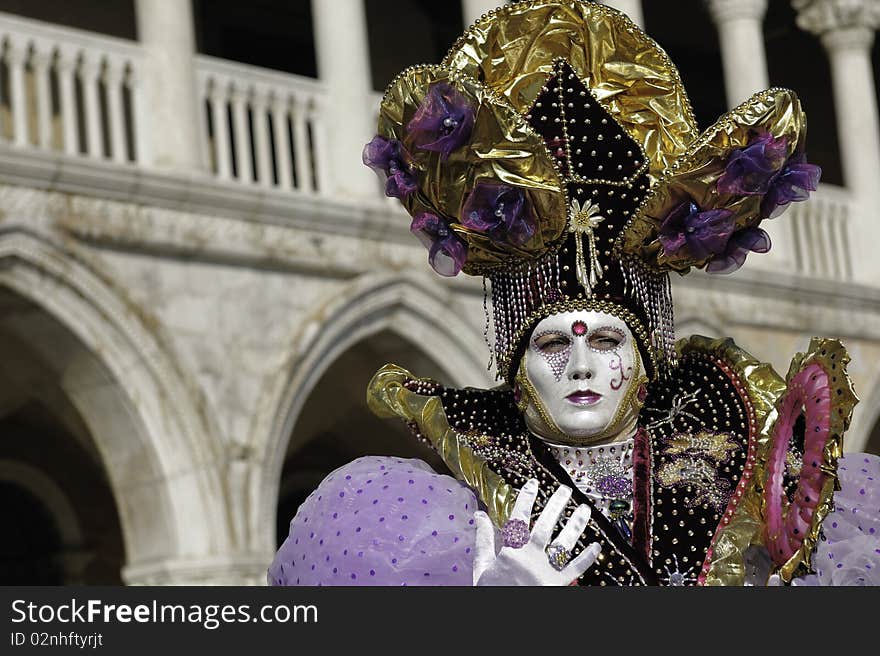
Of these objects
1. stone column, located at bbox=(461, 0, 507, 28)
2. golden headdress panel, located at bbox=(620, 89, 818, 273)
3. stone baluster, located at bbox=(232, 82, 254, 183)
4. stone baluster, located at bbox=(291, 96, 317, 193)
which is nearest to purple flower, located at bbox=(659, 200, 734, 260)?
golden headdress panel, located at bbox=(620, 89, 818, 273)

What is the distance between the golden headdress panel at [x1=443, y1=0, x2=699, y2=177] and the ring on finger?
705mm

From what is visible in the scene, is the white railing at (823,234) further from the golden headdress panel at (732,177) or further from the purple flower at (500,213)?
the purple flower at (500,213)

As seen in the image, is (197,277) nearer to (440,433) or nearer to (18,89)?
(18,89)

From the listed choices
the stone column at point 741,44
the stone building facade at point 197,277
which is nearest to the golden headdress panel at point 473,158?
the stone building facade at point 197,277

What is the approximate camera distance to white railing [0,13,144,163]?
6883 millimetres

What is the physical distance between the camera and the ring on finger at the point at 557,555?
1992 mm

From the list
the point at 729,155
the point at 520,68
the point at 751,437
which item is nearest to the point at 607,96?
the point at 520,68

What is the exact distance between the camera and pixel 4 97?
871 centimetres

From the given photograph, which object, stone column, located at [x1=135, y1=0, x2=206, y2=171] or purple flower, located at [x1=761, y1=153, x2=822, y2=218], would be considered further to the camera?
stone column, located at [x1=135, y1=0, x2=206, y2=171]

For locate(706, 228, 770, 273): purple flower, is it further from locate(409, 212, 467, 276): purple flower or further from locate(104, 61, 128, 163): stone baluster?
locate(104, 61, 128, 163): stone baluster

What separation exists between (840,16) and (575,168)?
8062 millimetres

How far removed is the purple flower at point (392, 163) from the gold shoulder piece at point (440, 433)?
26 centimetres
